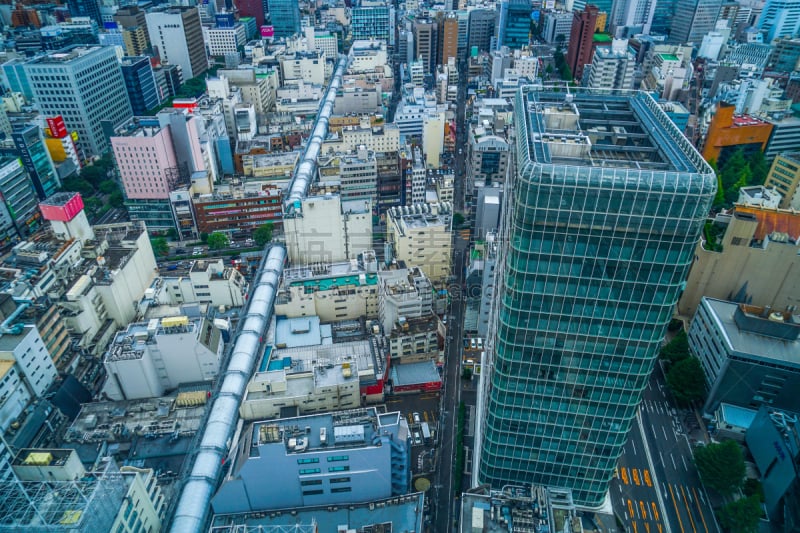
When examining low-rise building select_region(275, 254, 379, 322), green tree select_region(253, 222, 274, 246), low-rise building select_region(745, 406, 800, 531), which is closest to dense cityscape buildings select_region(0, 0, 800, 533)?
low-rise building select_region(745, 406, 800, 531)

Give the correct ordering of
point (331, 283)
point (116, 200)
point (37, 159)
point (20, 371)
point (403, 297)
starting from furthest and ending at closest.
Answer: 1. point (116, 200)
2. point (37, 159)
3. point (331, 283)
4. point (403, 297)
5. point (20, 371)

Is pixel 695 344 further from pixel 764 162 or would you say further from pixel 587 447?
pixel 764 162

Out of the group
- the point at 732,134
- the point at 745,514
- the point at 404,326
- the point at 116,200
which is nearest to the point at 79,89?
the point at 116,200

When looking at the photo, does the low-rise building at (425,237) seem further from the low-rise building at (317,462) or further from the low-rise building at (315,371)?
the low-rise building at (317,462)

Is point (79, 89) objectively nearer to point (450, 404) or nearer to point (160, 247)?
point (160, 247)

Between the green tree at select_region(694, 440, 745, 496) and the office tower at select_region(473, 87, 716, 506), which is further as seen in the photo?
the green tree at select_region(694, 440, 745, 496)

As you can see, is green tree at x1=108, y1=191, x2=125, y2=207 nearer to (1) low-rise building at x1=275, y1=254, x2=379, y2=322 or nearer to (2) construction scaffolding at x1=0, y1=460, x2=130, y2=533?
(1) low-rise building at x1=275, y1=254, x2=379, y2=322

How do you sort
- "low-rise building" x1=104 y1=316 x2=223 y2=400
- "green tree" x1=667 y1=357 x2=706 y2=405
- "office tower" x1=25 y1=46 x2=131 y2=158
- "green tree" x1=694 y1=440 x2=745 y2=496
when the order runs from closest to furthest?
"green tree" x1=694 y1=440 x2=745 y2=496, "low-rise building" x1=104 y1=316 x2=223 y2=400, "green tree" x1=667 y1=357 x2=706 y2=405, "office tower" x1=25 y1=46 x2=131 y2=158
